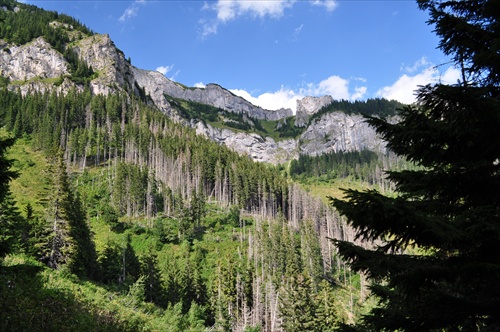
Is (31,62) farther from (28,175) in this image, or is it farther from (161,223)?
(161,223)

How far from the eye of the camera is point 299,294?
46.1 metres

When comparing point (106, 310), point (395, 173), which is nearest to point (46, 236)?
point (106, 310)

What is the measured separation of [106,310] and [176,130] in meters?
128

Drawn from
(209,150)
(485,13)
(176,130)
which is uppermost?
(176,130)

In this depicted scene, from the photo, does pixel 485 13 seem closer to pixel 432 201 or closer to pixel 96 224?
pixel 432 201

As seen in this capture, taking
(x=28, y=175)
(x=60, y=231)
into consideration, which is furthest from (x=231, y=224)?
(x=60, y=231)

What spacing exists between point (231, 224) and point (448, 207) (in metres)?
88.1

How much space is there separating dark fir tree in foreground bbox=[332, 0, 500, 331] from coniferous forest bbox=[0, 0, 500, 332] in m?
0.03

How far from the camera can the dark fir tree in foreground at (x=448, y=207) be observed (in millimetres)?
5293

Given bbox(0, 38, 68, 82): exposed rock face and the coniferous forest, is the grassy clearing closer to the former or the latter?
the coniferous forest

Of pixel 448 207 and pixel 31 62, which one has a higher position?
pixel 31 62

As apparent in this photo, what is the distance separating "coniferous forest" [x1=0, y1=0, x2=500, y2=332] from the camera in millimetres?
5648

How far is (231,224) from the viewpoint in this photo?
92.8 metres

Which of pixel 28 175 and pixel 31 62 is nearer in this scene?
pixel 28 175
